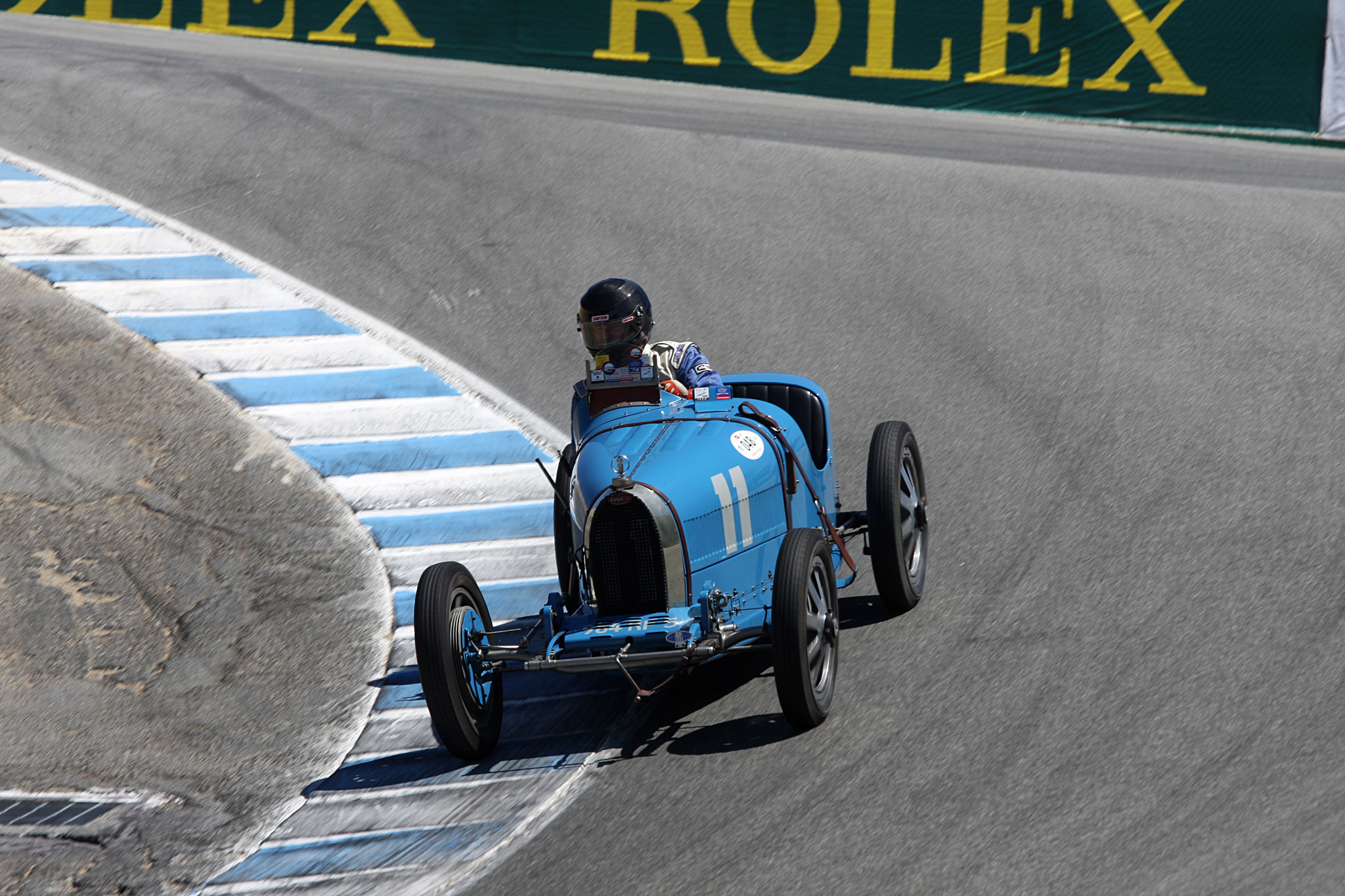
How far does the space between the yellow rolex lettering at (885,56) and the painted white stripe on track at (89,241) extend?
9.31 meters

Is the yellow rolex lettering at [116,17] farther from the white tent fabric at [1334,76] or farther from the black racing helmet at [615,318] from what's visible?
the white tent fabric at [1334,76]

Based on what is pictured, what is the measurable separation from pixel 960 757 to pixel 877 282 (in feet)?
20.7

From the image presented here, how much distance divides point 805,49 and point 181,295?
31.3 feet

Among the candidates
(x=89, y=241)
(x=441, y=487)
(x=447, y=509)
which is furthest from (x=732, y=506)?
(x=89, y=241)

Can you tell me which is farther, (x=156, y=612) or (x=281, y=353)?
(x=281, y=353)

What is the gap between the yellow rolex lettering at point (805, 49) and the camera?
56.2 ft

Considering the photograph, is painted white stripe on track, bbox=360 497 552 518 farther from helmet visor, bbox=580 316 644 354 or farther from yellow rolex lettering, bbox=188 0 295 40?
yellow rolex lettering, bbox=188 0 295 40

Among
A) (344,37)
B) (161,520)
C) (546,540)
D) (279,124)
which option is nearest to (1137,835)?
(546,540)

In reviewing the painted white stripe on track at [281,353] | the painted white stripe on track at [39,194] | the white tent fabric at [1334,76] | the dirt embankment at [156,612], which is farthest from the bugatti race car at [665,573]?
the white tent fabric at [1334,76]

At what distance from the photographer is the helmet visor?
6645 millimetres

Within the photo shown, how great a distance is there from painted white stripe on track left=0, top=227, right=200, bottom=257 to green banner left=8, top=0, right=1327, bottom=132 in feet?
24.8

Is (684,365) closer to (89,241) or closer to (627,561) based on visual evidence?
(627,561)

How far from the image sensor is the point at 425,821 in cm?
561

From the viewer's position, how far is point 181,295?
1085 centimetres
